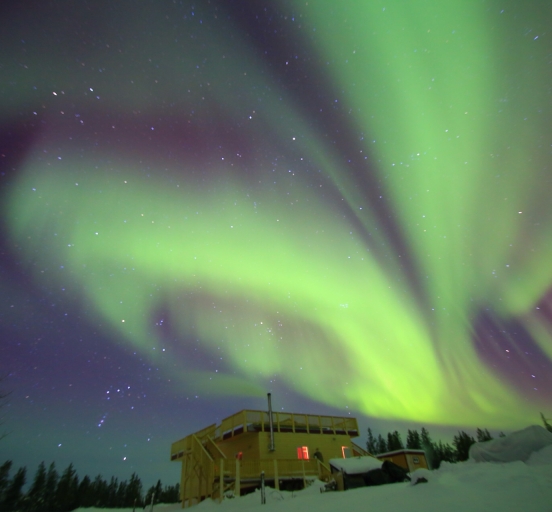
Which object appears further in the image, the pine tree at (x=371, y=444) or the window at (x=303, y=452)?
the pine tree at (x=371, y=444)

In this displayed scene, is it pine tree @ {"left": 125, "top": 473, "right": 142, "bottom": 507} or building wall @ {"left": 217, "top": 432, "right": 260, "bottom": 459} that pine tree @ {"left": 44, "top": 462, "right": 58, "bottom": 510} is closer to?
pine tree @ {"left": 125, "top": 473, "right": 142, "bottom": 507}

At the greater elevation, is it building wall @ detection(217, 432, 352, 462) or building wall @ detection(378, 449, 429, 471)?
building wall @ detection(217, 432, 352, 462)

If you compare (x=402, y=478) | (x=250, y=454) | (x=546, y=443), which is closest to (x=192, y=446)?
(x=250, y=454)

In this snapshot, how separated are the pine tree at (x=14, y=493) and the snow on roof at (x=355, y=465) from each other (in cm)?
8374

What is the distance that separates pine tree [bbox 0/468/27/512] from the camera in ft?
217

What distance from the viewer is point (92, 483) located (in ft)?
308

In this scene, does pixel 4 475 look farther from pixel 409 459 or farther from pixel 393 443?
pixel 393 443

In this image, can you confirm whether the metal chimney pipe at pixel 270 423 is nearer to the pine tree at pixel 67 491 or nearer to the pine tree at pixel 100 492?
the pine tree at pixel 67 491

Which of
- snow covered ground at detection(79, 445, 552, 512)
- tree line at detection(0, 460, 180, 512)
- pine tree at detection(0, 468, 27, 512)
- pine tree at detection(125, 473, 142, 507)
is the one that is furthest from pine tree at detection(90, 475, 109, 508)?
snow covered ground at detection(79, 445, 552, 512)

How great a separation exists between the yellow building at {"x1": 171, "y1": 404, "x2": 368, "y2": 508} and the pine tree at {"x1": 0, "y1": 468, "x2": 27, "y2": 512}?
6692 centimetres

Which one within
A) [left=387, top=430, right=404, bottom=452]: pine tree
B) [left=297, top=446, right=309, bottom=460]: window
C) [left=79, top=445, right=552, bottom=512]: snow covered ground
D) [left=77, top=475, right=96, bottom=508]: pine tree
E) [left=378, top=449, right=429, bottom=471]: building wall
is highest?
[left=387, top=430, right=404, bottom=452]: pine tree

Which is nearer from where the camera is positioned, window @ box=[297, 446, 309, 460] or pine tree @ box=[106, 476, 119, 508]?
window @ box=[297, 446, 309, 460]

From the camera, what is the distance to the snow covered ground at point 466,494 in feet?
23.7

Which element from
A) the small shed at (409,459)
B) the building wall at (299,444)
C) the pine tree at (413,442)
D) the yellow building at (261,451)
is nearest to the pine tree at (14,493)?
the yellow building at (261,451)
